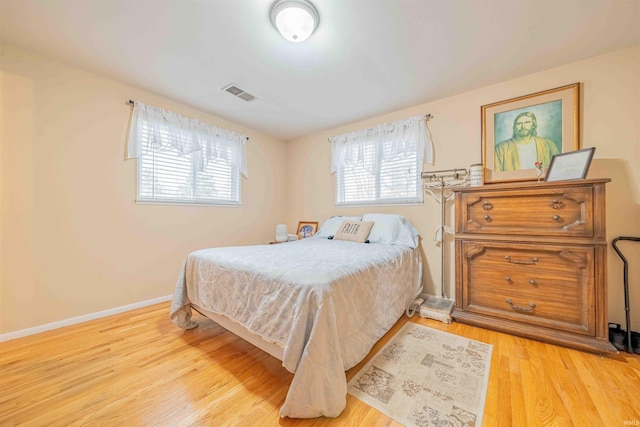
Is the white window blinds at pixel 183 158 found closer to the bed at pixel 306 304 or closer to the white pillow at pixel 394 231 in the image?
the bed at pixel 306 304

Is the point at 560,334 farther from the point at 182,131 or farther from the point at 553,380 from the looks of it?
the point at 182,131

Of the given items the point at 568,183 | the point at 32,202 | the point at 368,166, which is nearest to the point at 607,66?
the point at 568,183

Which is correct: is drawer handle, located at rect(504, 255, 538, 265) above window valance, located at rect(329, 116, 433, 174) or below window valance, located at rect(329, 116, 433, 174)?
below

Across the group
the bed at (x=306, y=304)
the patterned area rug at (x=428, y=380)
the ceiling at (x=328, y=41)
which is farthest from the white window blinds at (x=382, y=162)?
the patterned area rug at (x=428, y=380)

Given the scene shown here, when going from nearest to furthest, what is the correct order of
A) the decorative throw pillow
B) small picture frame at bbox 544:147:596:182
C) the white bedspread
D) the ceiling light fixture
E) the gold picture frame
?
the white bedspread, the ceiling light fixture, small picture frame at bbox 544:147:596:182, the gold picture frame, the decorative throw pillow

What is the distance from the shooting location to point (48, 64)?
2.01 meters

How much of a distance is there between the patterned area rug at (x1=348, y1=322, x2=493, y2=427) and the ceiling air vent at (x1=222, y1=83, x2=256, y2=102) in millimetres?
2834

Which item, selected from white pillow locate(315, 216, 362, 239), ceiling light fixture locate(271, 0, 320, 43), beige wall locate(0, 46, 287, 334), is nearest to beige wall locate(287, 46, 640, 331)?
white pillow locate(315, 216, 362, 239)

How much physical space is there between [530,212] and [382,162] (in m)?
1.69

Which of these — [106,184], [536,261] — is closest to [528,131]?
[536,261]

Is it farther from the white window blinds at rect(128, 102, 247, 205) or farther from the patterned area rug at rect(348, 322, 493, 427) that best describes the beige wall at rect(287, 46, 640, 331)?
the white window blinds at rect(128, 102, 247, 205)

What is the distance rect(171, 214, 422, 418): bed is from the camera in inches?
Answer: 43.5

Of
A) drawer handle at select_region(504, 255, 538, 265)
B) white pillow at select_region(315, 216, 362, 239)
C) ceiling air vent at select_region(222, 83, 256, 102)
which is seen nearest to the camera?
drawer handle at select_region(504, 255, 538, 265)

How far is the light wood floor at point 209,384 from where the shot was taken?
1135mm
